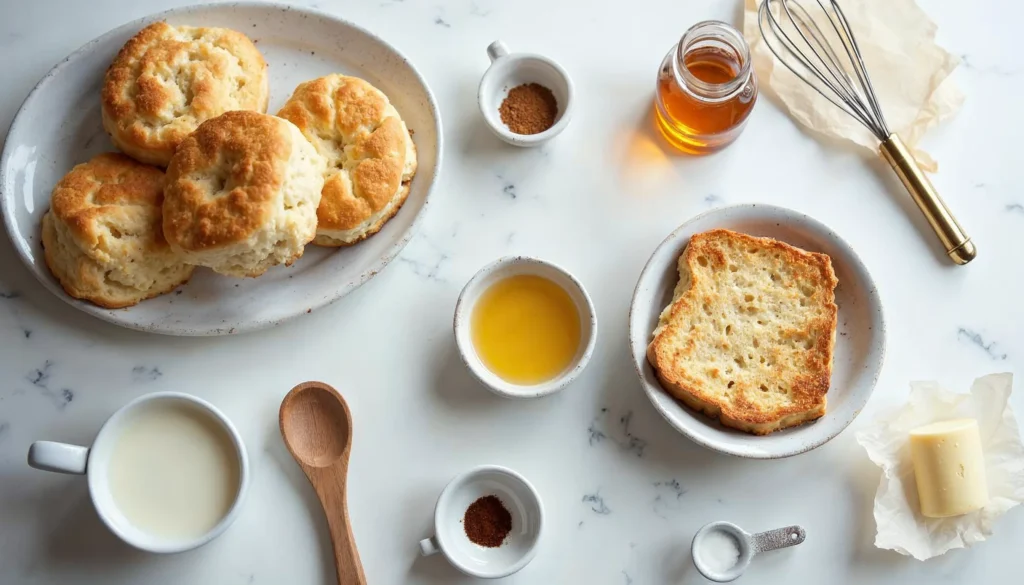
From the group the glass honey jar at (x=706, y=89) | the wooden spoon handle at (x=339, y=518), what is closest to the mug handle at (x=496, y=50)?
the glass honey jar at (x=706, y=89)

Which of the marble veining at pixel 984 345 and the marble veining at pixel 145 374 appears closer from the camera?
the marble veining at pixel 145 374

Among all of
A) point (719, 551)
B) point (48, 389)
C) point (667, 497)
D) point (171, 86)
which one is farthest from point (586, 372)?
point (48, 389)

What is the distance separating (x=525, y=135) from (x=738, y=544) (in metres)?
1.31

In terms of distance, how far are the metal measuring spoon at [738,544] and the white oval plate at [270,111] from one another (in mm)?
1164

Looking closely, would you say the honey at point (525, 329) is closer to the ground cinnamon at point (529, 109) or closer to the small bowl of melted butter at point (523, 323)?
the small bowl of melted butter at point (523, 323)

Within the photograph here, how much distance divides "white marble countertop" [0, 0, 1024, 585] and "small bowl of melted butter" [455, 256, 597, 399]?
12 centimetres

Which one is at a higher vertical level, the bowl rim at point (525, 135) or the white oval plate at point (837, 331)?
the bowl rim at point (525, 135)

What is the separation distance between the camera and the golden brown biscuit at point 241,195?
6.59 feet

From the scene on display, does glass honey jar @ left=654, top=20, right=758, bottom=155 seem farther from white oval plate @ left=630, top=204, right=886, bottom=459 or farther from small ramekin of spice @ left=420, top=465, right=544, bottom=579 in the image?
small ramekin of spice @ left=420, top=465, right=544, bottom=579

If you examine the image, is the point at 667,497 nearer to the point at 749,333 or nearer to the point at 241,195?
the point at 749,333

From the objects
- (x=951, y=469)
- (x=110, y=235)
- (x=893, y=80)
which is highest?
(x=893, y=80)

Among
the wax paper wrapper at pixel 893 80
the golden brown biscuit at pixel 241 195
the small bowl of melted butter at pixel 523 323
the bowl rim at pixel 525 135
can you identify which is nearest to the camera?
the golden brown biscuit at pixel 241 195

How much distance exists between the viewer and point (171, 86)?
7.29 feet

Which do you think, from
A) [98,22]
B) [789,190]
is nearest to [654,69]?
[789,190]
